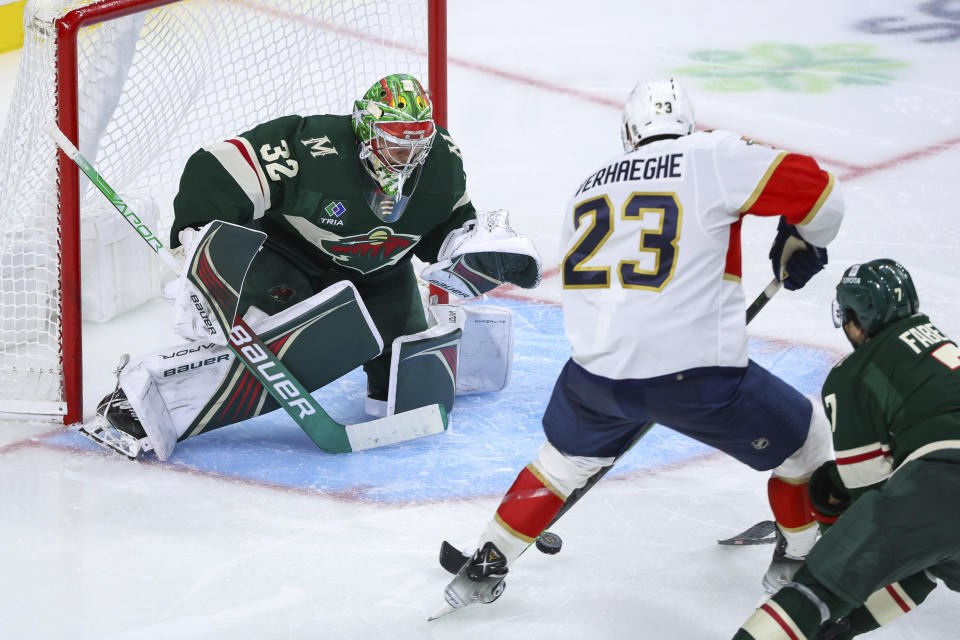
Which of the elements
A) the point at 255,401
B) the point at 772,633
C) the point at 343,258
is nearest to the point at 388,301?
the point at 343,258

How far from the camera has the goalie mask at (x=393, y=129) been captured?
2.89m

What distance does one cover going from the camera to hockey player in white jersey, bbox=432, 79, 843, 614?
2088 millimetres

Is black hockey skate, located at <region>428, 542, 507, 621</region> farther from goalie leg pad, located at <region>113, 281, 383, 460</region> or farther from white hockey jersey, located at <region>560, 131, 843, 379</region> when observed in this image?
goalie leg pad, located at <region>113, 281, 383, 460</region>

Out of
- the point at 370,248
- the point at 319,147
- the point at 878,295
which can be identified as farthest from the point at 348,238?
the point at 878,295

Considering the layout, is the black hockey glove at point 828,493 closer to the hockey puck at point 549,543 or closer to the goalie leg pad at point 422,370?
the hockey puck at point 549,543

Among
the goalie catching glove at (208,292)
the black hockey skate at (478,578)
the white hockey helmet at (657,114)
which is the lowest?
the black hockey skate at (478,578)

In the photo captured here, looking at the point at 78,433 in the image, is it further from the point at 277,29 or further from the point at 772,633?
the point at 772,633

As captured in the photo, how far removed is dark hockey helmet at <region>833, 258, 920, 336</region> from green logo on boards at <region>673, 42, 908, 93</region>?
12.8 ft

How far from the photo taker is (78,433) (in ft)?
10.6

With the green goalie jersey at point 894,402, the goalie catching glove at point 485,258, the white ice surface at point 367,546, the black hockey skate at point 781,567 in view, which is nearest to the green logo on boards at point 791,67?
the white ice surface at point 367,546

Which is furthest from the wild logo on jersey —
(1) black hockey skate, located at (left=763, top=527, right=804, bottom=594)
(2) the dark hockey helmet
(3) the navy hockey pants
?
(2) the dark hockey helmet

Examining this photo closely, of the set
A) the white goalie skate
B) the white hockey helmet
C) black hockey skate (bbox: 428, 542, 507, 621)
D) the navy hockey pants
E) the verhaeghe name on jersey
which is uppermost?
the white hockey helmet

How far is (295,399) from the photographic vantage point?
10.0ft

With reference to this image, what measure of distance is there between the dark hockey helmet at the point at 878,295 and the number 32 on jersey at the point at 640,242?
0.29m
